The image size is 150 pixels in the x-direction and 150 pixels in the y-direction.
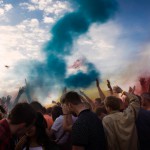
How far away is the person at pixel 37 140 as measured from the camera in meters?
3.44

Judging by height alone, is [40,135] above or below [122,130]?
above

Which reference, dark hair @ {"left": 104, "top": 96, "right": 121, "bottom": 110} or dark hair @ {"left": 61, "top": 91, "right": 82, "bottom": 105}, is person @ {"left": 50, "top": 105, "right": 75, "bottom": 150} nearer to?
dark hair @ {"left": 104, "top": 96, "right": 121, "bottom": 110}

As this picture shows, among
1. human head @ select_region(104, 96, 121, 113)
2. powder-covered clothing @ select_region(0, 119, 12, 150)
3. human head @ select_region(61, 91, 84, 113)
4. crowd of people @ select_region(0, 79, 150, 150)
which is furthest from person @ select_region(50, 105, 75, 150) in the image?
powder-covered clothing @ select_region(0, 119, 12, 150)

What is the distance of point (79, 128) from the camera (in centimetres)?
378

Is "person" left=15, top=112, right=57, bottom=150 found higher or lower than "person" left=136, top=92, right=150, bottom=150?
higher

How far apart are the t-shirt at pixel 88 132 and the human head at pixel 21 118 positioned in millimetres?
982

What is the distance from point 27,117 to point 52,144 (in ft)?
2.40

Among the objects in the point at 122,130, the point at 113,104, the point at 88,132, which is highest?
the point at 113,104

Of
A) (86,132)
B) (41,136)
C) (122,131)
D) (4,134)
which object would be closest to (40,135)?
(41,136)

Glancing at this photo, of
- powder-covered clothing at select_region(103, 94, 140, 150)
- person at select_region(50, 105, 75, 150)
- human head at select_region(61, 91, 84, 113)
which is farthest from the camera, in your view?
person at select_region(50, 105, 75, 150)

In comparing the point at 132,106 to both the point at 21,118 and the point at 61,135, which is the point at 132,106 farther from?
the point at 21,118

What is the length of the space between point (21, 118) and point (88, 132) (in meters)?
1.20

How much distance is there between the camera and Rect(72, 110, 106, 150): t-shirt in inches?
147

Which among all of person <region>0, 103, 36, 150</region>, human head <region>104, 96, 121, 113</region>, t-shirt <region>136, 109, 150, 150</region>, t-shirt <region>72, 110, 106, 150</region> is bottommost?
t-shirt <region>136, 109, 150, 150</region>
